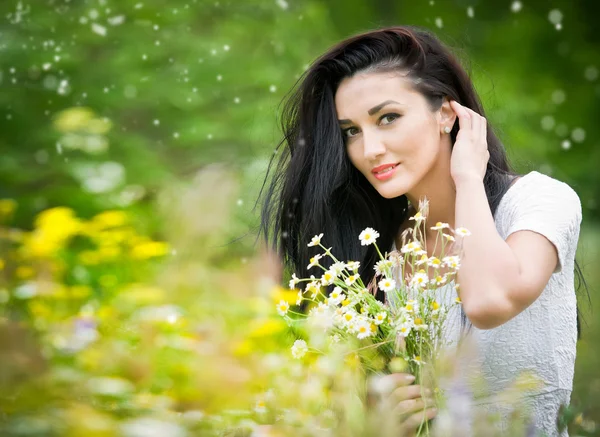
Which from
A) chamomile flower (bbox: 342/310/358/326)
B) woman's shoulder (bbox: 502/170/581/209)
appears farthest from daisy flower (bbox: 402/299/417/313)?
woman's shoulder (bbox: 502/170/581/209)

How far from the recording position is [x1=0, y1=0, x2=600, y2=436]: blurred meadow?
182 centimetres

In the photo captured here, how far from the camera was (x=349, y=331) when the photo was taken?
5.42 feet

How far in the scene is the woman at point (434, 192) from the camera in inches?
76.1

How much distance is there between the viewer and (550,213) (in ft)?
6.74

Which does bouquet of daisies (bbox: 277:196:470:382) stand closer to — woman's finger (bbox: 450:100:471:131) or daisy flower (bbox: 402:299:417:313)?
daisy flower (bbox: 402:299:417:313)

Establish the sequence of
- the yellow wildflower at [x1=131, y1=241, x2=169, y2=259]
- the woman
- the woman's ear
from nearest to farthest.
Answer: the woman < the woman's ear < the yellow wildflower at [x1=131, y1=241, x2=169, y2=259]

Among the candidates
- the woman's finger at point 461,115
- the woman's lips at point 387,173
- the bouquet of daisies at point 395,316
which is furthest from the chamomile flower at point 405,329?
the woman's finger at point 461,115

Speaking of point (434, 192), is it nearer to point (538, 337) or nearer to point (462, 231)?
point (538, 337)

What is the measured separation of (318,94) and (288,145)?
29 cm

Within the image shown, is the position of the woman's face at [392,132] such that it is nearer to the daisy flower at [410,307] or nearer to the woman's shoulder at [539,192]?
the woman's shoulder at [539,192]

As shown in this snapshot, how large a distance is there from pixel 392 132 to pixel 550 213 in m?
0.57

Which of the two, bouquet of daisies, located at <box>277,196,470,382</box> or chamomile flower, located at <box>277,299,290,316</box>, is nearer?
bouquet of daisies, located at <box>277,196,470,382</box>

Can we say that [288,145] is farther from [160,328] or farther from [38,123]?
[38,123]

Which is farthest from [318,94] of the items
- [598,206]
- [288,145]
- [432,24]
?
[598,206]
